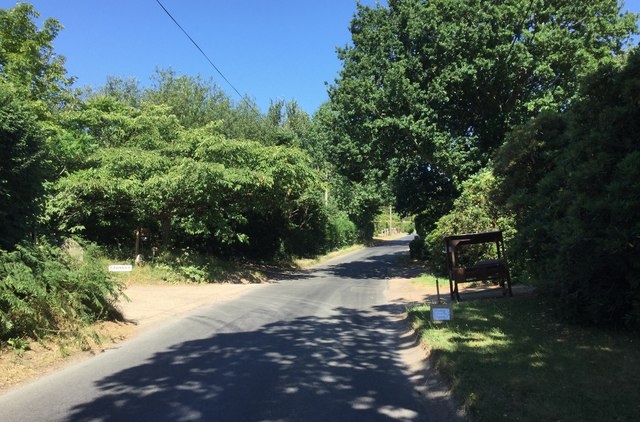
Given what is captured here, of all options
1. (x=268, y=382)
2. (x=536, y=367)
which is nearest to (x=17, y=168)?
(x=268, y=382)

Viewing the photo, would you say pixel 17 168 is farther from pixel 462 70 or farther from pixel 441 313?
pixel 462 70

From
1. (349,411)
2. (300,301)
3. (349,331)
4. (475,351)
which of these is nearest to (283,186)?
(300,301)

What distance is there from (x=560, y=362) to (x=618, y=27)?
16985mm

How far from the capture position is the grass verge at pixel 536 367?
451cm

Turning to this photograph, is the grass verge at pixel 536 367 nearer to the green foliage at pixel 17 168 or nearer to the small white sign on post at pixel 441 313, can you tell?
the small white sign on post at pixel 441 313

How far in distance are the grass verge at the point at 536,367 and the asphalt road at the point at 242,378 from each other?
586 millimetres

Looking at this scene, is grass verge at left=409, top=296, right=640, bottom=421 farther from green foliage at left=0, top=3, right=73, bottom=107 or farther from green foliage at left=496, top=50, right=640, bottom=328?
green foliage at left=0, top=3, right=73, bottom=107

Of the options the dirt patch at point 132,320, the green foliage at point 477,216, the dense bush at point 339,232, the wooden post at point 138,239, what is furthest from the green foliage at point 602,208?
the dense bush at point 339,232

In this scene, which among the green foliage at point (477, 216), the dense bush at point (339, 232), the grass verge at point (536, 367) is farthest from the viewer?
the dense bush at point (339, 232)

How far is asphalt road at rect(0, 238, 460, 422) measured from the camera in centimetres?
499

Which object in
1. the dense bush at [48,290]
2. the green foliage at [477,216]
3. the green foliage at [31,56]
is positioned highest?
the green foliage at [31,56]

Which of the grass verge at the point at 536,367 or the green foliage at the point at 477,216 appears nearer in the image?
the grass verge at the point at 536,367

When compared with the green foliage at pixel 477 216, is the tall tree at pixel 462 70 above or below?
above

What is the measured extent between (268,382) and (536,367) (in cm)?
326
